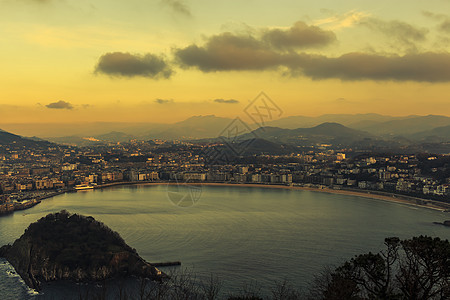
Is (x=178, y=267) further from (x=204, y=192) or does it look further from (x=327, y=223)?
(x=204, y=192)

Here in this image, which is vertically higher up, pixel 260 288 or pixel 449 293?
pixel 449 293

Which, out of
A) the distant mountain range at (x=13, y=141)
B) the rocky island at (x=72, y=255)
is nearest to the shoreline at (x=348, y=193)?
the rocky island at (x=72, y=255)

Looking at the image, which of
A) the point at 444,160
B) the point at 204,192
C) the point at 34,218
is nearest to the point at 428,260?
the point at 34,218

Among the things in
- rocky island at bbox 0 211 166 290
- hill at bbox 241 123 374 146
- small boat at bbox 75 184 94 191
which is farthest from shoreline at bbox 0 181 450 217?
hill at bbox 241 123 374 146

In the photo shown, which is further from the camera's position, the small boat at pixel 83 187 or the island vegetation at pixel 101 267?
the small boat at pixel 83 187

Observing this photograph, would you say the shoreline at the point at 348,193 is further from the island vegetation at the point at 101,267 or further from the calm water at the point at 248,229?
the island vegetation at the point at 101,267
